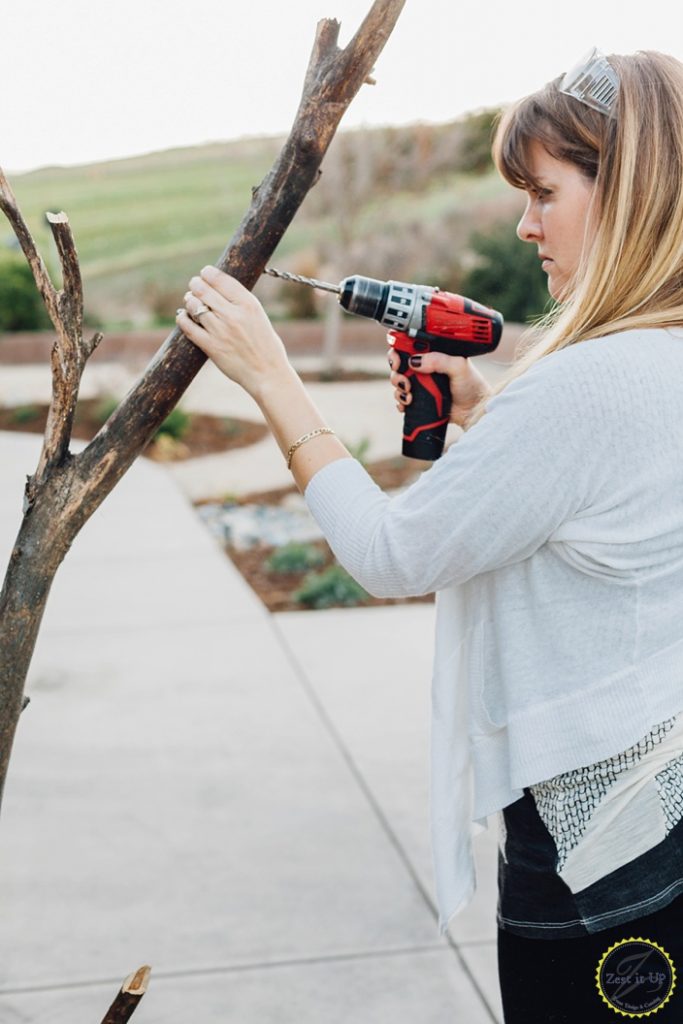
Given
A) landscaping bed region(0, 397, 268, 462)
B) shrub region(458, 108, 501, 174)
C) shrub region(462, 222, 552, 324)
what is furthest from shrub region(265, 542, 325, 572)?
shrub region(458, 108, 501, 174)

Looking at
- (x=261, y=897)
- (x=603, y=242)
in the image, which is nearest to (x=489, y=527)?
(x=603, y=242)

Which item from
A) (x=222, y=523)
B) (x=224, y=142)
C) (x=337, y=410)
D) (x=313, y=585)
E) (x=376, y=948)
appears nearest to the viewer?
(x=376, y=948)

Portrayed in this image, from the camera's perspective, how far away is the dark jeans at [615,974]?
1.64 meters

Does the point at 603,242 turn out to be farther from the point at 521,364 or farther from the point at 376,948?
the point at 376,948

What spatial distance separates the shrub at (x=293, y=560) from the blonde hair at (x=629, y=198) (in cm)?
542

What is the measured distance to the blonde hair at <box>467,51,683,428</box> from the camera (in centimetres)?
152

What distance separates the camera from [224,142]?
36844 millimetres

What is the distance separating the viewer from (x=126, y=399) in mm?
1808

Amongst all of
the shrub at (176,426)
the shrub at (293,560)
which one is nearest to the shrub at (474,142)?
the shrub at (176,426)

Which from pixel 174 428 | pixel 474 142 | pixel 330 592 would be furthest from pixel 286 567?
pixel 474 142

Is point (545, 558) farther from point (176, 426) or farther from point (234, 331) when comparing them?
point (176, 426)

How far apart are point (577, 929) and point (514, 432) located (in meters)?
0.68
